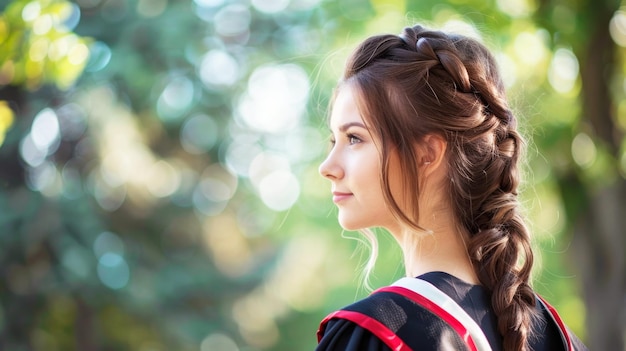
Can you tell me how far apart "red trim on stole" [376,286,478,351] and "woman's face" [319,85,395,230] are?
0.20 meters

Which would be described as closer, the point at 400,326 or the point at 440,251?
the point at 400,326

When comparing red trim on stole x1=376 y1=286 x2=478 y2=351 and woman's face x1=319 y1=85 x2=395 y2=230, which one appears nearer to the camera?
red trim on stole x1=376 y1=286 x2=478 y2=351

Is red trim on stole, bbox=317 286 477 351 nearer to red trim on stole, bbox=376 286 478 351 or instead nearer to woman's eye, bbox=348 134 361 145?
red trim on stole, bbox=376 286 478 351

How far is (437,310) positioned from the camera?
56.8 inches

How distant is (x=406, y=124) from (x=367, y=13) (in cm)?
469

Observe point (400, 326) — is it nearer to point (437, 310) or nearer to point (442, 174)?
point (437, 310)

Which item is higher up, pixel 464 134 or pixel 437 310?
pixel 464 134

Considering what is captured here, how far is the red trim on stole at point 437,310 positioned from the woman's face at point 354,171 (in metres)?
0.20

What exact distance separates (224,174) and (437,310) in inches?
360

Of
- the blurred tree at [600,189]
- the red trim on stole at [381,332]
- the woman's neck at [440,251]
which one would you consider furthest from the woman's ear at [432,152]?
the blurred tree at [600,189]

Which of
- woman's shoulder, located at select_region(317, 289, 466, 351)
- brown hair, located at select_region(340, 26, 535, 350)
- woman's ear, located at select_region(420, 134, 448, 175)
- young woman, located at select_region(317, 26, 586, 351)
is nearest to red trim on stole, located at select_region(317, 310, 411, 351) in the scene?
woman's shoulder, located at select_region(317, 289, 466, 351)

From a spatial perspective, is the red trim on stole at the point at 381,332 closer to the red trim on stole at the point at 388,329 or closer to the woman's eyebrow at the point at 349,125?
the red trim on stole at the point at 388,329

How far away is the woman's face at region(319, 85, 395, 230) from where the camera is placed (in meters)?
1.59

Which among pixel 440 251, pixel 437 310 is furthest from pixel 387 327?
pixel 440 251
